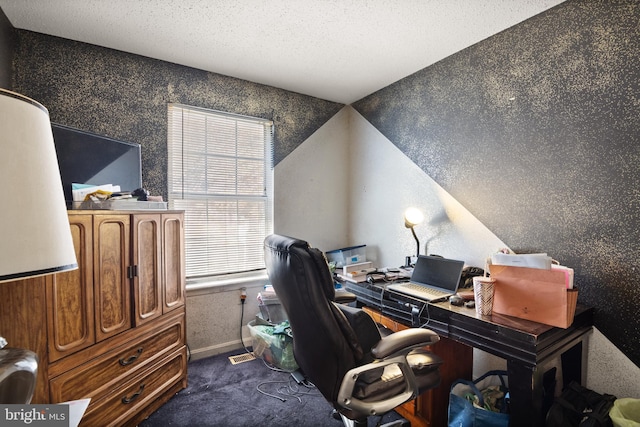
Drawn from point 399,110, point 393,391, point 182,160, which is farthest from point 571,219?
point 182,160

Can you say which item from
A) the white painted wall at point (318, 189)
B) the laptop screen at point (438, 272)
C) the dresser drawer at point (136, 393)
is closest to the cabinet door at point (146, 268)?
the dresser drawer at point (136, 393)

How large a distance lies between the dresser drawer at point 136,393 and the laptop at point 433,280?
1575 mm

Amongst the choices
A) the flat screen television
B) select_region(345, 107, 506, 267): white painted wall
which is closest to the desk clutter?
select_region(345, 107, 506, 267): white painted wall

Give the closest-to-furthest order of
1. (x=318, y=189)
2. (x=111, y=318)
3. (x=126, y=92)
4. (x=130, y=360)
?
1. (x=111, y=318)
2. (x=130, y=360)
3. (x=126, y=92)
4. (x=318, y=189)

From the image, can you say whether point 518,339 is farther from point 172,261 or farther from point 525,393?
point 172,261

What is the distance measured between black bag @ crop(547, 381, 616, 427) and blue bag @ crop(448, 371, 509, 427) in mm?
213

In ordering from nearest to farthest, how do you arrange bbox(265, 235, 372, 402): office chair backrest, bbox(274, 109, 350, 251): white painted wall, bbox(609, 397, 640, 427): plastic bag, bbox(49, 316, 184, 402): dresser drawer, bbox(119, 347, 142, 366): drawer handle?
bbox(265, 235, 372, 402): office chair backrest
bbox(609, 397, 640, 427): plastic bag
bbox(49, 316, 184, 402): dresser drawer
bbox(119, 347, 142, 366): drawer handle
bbox(274, 109, 350, 251): white painted wall

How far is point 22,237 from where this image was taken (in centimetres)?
58

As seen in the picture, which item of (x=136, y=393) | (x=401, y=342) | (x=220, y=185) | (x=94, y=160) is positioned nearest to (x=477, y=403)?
(x=401, y=342)

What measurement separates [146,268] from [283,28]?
1.76 m

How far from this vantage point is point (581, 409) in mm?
1467

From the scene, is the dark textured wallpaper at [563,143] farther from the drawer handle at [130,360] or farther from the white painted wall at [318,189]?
the drawer handle at [130,360]

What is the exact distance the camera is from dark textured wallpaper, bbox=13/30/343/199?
208 cm

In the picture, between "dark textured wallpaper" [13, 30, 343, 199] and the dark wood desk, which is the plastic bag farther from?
"dark textured wallpaper" [13, 30, 343, 199]
